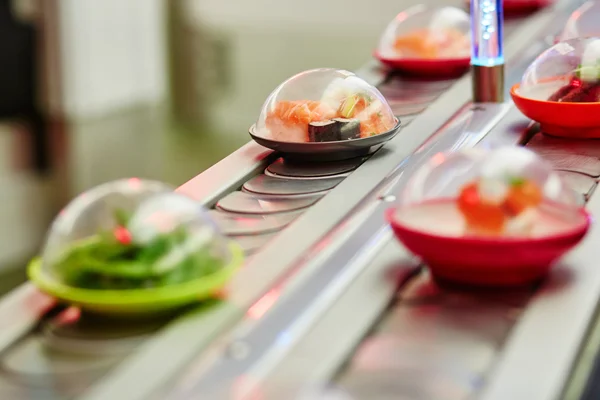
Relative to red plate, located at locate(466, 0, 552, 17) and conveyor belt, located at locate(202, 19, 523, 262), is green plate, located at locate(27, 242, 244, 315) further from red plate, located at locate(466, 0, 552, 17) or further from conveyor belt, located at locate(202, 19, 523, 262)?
red plate, located at locate(466, 0, 552, 17)

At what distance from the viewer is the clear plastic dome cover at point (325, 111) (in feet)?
5.09

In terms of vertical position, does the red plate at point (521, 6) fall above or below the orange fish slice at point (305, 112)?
above

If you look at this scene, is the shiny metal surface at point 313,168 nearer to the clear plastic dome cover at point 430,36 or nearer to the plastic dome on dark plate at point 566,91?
the plastic dome on dark plate at point 566,91

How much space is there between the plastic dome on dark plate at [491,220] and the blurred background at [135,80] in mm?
3180

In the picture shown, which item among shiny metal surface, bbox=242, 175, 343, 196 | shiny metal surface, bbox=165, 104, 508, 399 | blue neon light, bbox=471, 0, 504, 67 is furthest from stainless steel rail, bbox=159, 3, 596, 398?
blue neon light, bbox=471, 0, 504, 67

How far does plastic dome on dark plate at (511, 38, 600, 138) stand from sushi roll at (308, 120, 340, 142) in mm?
357

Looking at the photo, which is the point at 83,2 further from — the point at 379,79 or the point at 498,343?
the point at 498,343

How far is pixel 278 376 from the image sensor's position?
0.90 metres

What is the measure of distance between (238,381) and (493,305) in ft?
1.06

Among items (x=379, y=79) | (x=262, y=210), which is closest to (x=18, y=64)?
(x=379, y=79)

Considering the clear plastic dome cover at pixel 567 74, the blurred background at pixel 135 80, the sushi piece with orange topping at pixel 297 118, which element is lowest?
the blurred background at pixel 135 80

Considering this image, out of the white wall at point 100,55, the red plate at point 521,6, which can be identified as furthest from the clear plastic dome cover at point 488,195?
the white wall at point 100,55

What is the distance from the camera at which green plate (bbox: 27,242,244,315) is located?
100 centimetres

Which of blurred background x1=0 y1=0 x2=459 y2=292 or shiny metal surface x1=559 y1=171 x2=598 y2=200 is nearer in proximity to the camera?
shiny metal surface x1=559 y1=171 x2=598 y2=200
